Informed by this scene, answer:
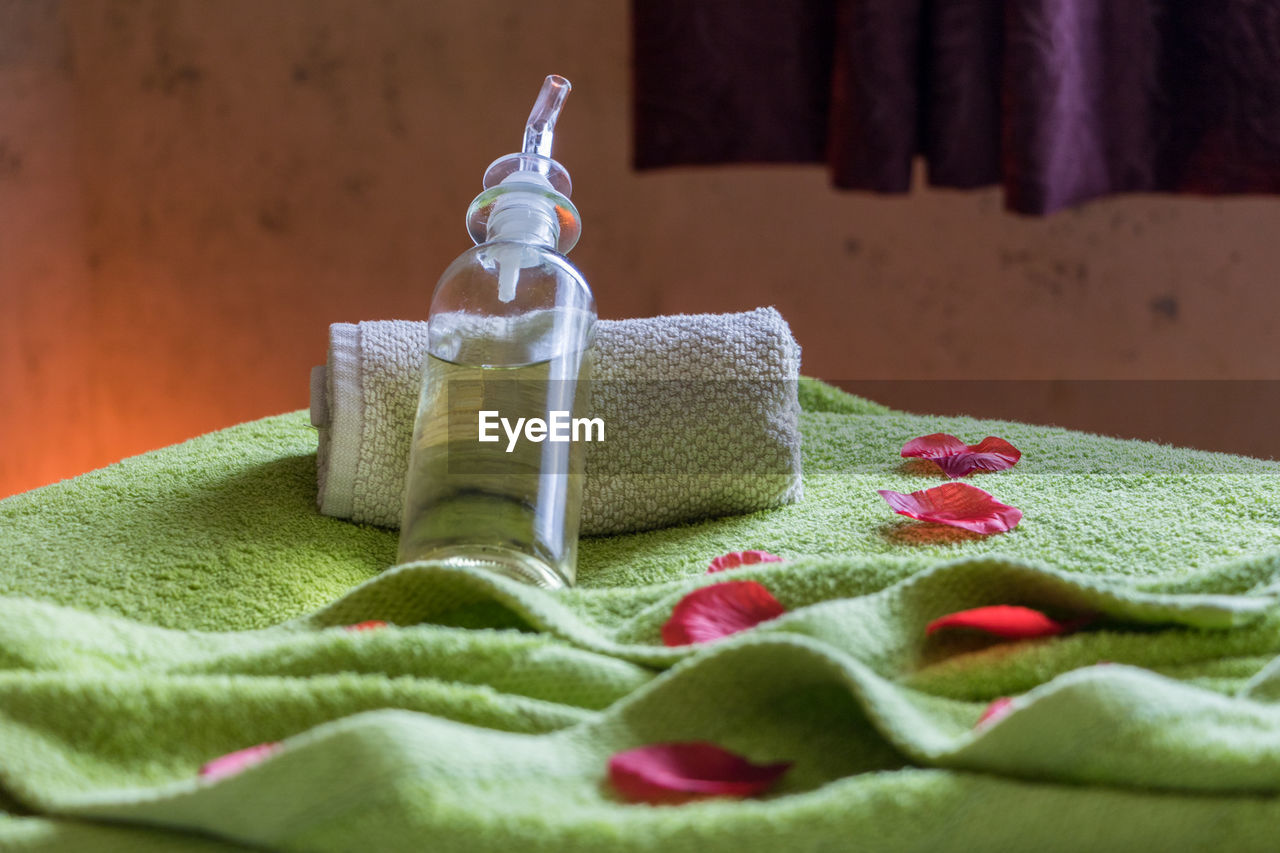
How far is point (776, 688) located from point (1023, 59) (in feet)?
3.34

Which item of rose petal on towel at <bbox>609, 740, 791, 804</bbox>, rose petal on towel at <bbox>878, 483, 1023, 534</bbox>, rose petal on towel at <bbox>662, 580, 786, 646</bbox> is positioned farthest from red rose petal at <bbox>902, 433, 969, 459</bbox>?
rose petal on towel at <bbox>609, 740, 791, 804</bbox>

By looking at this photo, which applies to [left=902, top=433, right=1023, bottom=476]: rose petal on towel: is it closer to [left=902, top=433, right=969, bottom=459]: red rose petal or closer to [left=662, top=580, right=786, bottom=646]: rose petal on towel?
[left=902, top=433, right=969, bottom=459]: red rose petal

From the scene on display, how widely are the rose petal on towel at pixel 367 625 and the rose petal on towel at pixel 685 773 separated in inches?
4.7

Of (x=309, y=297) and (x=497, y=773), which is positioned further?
(x=309, y=297)

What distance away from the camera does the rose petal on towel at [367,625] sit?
1.31 ft

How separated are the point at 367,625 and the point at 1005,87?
103 centimetres

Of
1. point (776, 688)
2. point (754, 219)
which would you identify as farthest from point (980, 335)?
point (776, 688)

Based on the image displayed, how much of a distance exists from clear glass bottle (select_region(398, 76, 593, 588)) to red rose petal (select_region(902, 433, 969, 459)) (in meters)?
0.26

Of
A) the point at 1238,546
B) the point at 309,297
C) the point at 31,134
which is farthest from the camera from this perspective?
the point at 309,297

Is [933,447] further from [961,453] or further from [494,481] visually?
[494,481]

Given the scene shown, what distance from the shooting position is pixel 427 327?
688 mm

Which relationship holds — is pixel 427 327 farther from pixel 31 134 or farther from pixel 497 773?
pixel 31 134

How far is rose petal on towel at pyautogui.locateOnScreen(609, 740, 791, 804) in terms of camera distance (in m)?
0.31

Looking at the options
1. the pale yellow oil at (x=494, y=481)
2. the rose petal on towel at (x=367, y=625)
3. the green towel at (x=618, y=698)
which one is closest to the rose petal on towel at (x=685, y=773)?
the green towel at (x=618, y=698)
